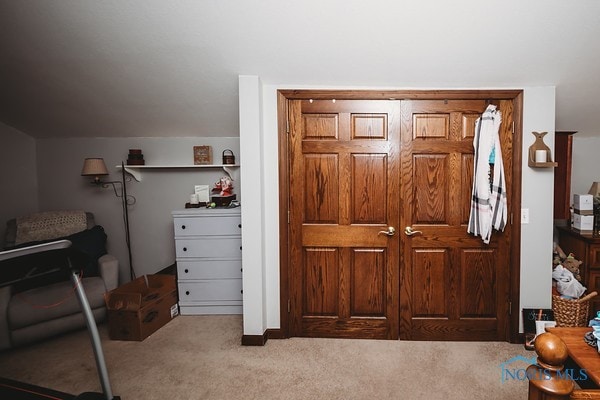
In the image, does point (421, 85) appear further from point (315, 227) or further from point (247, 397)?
point (247, 397)

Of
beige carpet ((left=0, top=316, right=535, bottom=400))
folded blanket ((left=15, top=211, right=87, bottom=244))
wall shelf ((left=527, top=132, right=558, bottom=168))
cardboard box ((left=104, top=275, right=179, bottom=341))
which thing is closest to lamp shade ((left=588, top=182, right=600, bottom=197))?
wall shelf ((left=527, top=132, right=558, bottom=168))

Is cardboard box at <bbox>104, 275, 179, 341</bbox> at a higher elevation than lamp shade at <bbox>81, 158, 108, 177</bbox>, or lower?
lower

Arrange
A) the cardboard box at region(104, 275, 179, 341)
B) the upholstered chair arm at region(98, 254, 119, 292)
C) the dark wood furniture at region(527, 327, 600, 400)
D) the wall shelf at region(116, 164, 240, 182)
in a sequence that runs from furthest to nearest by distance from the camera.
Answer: the wall shelf at region(116, 164, 240, 182), the upholstered chair arm at region(98, 254, 119, 292), the cardboard box at region(104, 275, 179, 341), the dark wood furniture at region(527, 327, 600, 400)

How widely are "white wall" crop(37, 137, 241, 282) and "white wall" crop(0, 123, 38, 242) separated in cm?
8

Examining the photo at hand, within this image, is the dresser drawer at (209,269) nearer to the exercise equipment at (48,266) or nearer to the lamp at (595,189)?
the exercise equipment at (48,266)

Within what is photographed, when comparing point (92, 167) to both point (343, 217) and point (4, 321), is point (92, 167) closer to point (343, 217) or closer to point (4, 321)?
point (4, 321)

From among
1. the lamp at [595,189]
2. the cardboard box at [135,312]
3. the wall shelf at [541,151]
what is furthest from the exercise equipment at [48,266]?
the lamp at [595,189]

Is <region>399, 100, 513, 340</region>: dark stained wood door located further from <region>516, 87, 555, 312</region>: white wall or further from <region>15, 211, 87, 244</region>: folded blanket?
<region>15, 211, 87, 244</region>: folded blanket

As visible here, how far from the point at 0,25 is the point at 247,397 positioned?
3.00 metres

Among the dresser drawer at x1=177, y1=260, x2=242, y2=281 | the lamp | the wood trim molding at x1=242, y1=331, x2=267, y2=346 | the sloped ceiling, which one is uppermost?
the sloped ceiling

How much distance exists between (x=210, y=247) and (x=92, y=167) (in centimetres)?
156

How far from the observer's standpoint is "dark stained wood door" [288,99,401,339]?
256cm

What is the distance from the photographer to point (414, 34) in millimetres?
2049

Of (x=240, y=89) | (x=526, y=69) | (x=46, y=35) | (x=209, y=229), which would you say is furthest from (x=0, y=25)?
(x=526, y=69)
